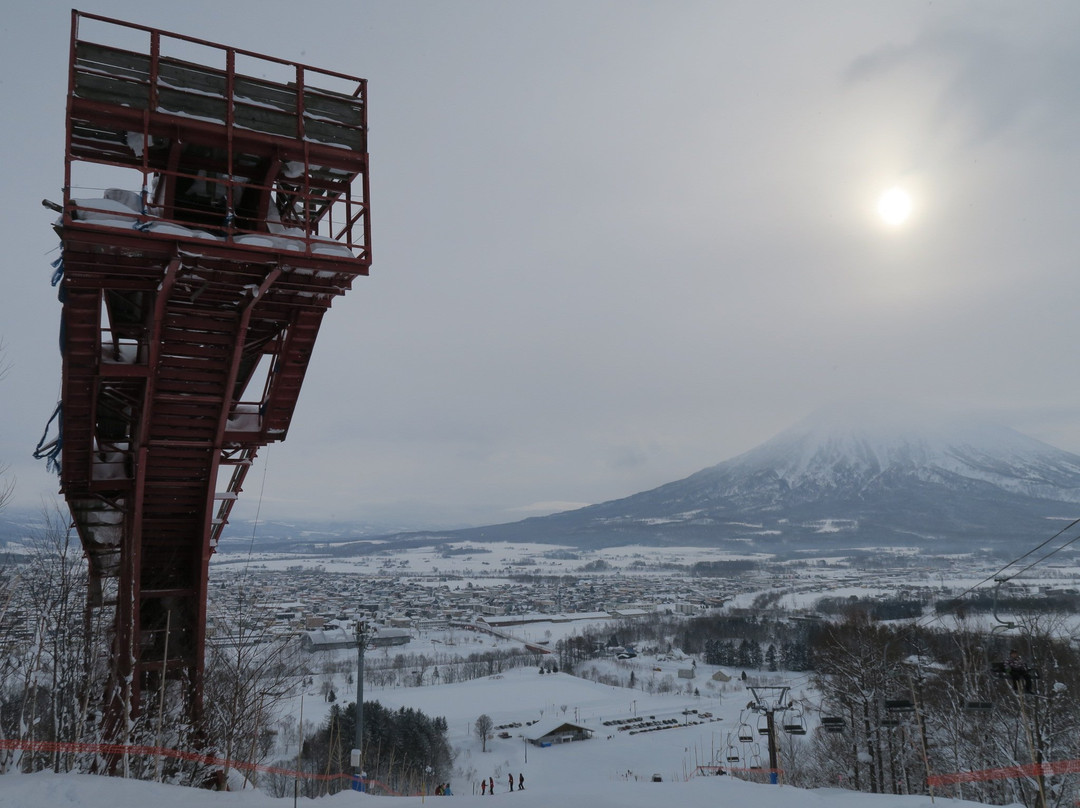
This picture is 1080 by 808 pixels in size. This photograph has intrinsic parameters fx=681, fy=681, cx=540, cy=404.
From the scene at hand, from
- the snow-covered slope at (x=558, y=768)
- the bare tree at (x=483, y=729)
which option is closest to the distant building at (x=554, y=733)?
the snow-covered slope at (x=558, y=768)

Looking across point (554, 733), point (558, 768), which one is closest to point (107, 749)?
point (558, 768)

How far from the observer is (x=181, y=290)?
9.45 meters

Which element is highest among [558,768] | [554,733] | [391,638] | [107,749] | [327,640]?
[107,749]

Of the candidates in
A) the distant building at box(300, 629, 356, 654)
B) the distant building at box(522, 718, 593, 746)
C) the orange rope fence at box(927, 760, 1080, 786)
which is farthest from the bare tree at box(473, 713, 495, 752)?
the orange rope fence at box(927, 760, 1080, 786)

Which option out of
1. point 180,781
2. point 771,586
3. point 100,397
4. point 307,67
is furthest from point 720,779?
point 771,586

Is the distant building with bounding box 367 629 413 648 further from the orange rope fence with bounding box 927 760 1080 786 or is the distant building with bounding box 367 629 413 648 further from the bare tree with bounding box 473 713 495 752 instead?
the orange rope fence with bounding box 927 760 1080 786

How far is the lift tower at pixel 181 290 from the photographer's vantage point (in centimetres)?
877

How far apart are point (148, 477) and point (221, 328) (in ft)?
10.9

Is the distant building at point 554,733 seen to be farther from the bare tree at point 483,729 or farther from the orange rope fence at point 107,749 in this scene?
the orange rope fence at point 107,749

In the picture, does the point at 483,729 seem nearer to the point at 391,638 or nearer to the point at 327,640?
the point at 327,640

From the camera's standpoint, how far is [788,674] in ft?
242

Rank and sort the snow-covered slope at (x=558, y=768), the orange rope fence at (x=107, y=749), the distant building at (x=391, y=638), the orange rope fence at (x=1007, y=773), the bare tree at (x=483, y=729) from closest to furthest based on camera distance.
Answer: the snow-covered slope at (x=558, y=768) < the orange rope fence at (x=107, y=749) < the orange rope fence at (x=1007, y=773) < the bare tree at (x=483, y=729) < the distant building at (x=391, y=638)

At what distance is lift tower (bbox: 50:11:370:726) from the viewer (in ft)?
28.8

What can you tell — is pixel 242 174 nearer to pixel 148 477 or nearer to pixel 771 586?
pixel 148 477
